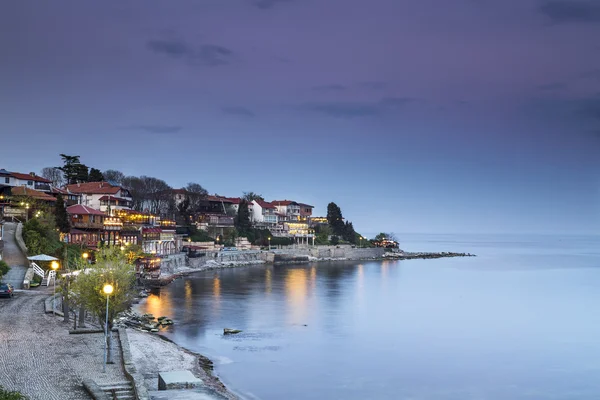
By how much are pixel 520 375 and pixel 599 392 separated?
4674mm

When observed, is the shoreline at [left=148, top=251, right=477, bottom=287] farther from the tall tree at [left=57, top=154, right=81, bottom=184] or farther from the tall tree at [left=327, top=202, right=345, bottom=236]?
the tall tree at [left=57, top=154, right=81, bottom=184]

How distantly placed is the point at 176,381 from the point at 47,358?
5.42m

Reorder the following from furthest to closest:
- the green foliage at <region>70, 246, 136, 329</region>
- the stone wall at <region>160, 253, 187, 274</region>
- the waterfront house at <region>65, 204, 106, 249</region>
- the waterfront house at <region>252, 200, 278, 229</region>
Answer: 1. the waterfront house at <region>252, 200, 278, 229</region>
2. the stone wall at <region>160, 253, 187, 274</region>
3. the waterfront house at <region>65, 204, 106, 249</region>
4. the green foliage at <region>70, 246, 136, 329</region>

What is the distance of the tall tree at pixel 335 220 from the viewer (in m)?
162

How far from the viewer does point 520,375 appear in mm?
36969

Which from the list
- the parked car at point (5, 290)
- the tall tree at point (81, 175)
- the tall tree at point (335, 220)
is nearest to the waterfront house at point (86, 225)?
the tall tree at point (81, 175)

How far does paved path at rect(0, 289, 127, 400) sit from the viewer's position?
20516mm

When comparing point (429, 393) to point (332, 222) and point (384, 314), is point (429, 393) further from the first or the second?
point (332, 222)

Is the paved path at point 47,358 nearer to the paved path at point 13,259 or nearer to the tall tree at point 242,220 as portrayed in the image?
the paved path at point 13,259

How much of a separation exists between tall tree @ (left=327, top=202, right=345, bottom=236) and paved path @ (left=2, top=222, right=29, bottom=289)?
4331 inches

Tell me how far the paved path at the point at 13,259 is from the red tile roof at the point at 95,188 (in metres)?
38.4

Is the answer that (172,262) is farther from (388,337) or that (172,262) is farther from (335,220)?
(335,220)

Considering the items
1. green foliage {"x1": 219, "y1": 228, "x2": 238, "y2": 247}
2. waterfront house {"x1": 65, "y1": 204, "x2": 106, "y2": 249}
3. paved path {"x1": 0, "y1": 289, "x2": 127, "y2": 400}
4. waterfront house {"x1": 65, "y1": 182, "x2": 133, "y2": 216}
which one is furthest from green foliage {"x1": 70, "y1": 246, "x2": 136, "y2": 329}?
green foliage {"x1": 219, "y1": 228, "x2": 238, "y2": 247}

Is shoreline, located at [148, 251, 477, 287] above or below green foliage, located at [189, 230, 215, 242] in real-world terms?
below
